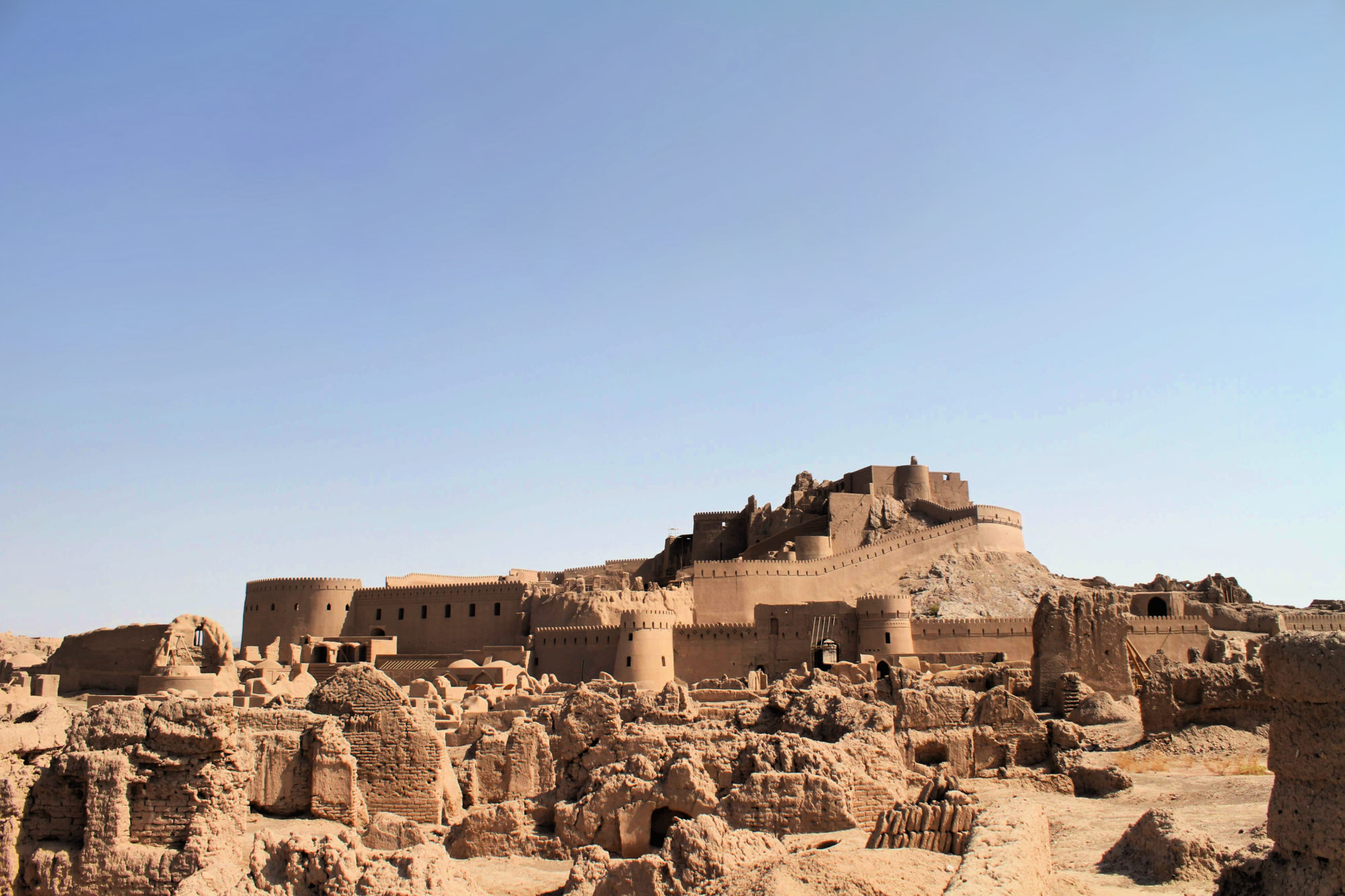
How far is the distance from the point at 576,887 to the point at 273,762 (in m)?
4.61

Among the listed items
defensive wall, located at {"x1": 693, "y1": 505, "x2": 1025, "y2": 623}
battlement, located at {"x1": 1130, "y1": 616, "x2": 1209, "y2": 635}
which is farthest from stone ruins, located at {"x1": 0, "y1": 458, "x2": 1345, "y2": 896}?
defensive wall, located at {"x1": 693, "y1": 505, "x2": 1025, "y2": 623}

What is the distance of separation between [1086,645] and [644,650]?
1515cm

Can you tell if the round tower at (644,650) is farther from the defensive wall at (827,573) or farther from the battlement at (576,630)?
the defensive wall at (827,573)

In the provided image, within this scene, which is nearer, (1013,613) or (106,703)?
(106,703)

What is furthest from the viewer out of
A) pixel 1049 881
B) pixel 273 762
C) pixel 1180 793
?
pixel 1180 793

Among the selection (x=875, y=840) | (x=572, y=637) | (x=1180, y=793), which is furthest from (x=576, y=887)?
(x=572, y=637)

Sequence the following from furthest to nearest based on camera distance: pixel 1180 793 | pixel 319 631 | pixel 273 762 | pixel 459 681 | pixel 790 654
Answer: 1. pixel 319 631
2. pixel 790 654
3. pixel 459 681
4. pixel 1180 793
5. pixel 273 762

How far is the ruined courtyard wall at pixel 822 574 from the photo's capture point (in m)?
39.2

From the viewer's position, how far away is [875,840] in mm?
9328

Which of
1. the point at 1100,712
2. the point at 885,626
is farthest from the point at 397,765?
the point at 885,626

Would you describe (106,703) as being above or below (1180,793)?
above

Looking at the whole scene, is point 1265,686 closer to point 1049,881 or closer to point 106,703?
point 1049,881

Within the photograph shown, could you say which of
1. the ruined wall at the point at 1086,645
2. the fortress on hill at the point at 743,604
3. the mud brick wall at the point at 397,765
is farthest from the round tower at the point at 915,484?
the mud brick wall at the point at 397,765

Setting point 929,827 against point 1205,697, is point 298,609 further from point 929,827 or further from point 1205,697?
point 929,827
